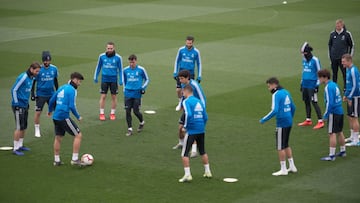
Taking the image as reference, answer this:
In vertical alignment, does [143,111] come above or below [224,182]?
above

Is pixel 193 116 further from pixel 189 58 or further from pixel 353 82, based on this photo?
pixel 189 58

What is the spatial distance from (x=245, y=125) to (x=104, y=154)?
4754 millimetres

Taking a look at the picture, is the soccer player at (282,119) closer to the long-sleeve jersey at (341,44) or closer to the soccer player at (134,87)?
the soccer player at (134,87)

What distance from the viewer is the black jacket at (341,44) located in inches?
1054

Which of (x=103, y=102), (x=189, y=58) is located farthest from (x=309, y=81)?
(x=103, y=102)

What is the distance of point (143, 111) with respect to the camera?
24484 mm

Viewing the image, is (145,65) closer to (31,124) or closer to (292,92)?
(292,92)

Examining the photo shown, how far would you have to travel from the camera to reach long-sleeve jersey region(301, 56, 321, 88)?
22609 millimetres

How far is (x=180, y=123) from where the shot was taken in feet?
62.9

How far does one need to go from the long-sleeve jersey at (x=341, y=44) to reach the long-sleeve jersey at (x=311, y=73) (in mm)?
4438

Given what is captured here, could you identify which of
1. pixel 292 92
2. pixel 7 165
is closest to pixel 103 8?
pixel 292 92

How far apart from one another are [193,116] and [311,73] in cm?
627

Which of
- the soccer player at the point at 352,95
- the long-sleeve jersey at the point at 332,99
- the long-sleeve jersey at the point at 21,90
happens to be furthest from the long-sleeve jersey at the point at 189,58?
the long-sleeve jersey at the point at 332,99

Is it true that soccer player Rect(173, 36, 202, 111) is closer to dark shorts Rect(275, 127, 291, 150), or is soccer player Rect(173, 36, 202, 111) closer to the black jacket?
the black jacket
